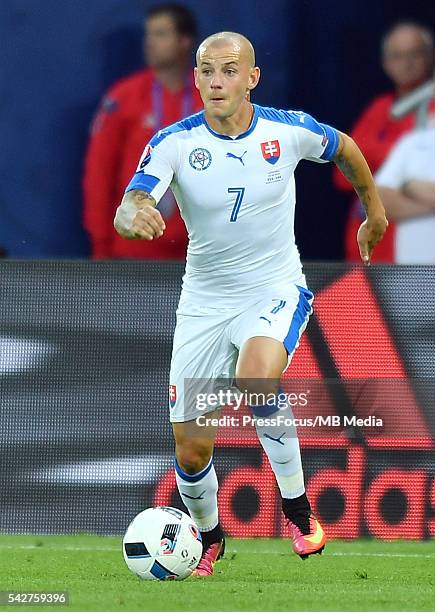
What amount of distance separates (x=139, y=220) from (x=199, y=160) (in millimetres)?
751

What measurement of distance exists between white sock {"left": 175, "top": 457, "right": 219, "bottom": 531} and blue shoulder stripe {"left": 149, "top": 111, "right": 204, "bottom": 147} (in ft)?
5.27

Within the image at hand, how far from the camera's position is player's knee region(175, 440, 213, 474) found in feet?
23.8

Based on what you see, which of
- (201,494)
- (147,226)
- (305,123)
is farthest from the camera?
(305,123)

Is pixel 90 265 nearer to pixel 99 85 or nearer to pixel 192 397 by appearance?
pixel 192 397

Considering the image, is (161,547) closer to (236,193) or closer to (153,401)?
(236,193)

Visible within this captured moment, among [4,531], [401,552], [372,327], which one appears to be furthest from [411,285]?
[4,531]

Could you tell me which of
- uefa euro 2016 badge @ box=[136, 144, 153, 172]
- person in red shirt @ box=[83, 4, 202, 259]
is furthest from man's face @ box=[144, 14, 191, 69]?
uefa euro 2016 badge @ box=[136, 144, 153, 172]

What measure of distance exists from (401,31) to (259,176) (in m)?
4.58

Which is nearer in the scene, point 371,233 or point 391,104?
point 371,233

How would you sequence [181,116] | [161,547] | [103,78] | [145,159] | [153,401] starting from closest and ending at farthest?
[161,547] < [145,159] < [153,401] < [181,116] < [103,78]

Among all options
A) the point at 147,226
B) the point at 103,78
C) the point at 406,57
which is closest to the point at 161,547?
the point at 147,226

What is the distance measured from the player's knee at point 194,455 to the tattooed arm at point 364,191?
51.4 inches

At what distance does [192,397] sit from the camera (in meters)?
7.27

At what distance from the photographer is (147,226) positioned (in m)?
6.49
